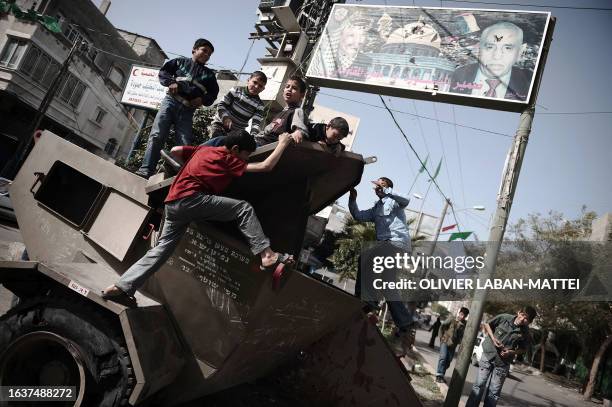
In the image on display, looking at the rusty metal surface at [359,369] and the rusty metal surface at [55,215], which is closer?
the rusty metal surface at [55,215]

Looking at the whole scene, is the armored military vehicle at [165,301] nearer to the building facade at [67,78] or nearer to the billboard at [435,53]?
the billboard at [435,53]

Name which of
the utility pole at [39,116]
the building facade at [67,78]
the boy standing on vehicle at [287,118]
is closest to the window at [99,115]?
the building facade at [67,78]

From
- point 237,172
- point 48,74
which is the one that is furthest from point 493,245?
point 48,74

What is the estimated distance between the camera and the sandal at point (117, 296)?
235 cm

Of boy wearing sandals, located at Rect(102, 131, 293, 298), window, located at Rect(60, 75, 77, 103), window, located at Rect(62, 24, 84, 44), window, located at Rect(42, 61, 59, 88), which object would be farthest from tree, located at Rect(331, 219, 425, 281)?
window, located at Rect(62, 24, 84, 44)

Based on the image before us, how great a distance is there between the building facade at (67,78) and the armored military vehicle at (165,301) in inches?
601

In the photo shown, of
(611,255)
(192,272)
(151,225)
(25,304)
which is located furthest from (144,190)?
(611,255)

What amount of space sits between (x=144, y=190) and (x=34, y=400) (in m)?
1.66

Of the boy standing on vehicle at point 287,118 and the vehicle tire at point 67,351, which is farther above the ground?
the boy standing on vehicle at point 287,118

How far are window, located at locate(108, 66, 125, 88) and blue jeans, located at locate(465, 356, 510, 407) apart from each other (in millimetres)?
31638

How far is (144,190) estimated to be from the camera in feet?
10.0

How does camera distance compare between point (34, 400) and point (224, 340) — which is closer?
point (34, 400)

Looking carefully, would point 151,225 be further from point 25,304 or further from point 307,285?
point 307,285

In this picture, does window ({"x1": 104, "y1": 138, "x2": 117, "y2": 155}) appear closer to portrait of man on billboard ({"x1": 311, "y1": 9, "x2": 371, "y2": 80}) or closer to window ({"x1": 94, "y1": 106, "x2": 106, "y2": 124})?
window ({"x1": 94, "y1": 106, "x2": 106, "y2": 124})
